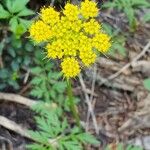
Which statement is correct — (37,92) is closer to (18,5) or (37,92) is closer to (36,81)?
(36,81)

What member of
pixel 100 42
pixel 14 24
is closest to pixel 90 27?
pixel 100 42

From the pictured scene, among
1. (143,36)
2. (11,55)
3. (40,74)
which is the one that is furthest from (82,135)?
(143,36)

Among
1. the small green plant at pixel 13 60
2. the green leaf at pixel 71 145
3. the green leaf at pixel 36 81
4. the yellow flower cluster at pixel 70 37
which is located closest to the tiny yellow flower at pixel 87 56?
the yellow flower cluster at pixel 70 37

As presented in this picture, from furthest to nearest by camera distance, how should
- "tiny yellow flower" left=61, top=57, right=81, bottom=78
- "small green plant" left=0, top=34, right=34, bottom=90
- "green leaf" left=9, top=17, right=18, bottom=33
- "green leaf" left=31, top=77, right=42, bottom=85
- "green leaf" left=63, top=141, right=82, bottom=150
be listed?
1. "small green plant" left=0, top=34, right=34, bottom=90
2. "green leaf" left=31, top=77, right=42, bottom=85
3. "green leaf" left=63, top=141, right=82, bottom=150
4. "green leaf" left=9, top=17, right=18, bottom=33
5. "tiny yellow flower" left=61, top=57, right=81, bottom=78

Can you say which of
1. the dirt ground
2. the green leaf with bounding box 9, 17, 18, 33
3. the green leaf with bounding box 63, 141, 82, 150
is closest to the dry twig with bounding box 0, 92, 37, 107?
the dirt ground

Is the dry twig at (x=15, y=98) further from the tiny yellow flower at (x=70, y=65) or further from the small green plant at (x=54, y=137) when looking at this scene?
the tiny yellow flower at (x=70, y=65)

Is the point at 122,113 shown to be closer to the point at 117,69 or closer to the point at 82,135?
the point at 117,69

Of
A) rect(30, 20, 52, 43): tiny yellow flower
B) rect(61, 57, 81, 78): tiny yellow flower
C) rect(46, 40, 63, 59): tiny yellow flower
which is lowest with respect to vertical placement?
rect(61, 57, 81, 78): tiny yellow flower

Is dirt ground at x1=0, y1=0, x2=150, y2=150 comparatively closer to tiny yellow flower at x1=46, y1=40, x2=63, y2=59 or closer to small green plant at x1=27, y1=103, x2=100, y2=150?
small green plant at x1=27, y1=103, x2=100, y2=150

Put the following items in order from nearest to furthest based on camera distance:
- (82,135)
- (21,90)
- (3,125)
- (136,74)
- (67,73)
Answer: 1. (67,73)
2. (82,135)
3. (3,125)
4. (21,90)
5. (136,74)
